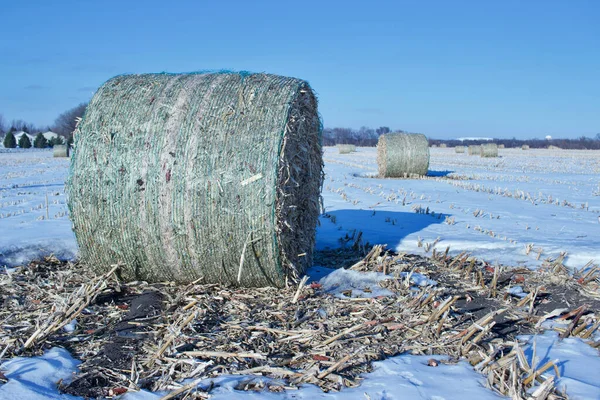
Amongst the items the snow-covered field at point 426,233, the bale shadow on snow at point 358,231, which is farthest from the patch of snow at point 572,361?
the bale shadow on snow at point 358,231

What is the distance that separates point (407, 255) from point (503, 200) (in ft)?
22.0

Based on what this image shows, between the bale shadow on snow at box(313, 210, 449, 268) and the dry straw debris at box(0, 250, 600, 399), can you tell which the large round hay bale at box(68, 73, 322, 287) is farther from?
the bale shadow on snow at box(313, 210, 449, 268)

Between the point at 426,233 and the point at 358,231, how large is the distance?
99 cm

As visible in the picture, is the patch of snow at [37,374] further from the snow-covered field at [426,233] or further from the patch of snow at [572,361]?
the patch of snow at [572,361]

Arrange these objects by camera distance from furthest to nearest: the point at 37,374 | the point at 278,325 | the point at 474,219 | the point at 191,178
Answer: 1. the point at 474,219
2. the point at 191,178
3. the point at 278,325
4. the point at 37,374

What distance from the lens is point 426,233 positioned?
8.02 metres

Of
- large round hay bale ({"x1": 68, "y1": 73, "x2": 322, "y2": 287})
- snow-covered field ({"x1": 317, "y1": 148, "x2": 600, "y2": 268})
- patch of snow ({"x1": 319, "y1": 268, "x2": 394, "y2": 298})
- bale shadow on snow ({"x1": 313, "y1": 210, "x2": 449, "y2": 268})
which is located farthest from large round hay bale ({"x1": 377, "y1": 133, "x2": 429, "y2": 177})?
large round hay bale ({"x1": 68, "y1": 73, "x2": 322, "y2": 287})

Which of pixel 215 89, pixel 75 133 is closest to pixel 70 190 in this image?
pixel 75 133

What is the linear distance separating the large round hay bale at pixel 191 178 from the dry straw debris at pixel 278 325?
262mm

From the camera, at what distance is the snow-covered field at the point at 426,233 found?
325 centimetres

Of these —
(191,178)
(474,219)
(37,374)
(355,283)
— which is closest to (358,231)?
(474,219)

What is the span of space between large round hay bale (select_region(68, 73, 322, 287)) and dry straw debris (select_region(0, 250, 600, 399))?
0.86ft

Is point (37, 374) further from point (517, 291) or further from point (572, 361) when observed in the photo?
point (517, 291)

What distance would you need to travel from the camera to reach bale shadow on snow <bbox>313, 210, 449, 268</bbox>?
6738 millimetres
